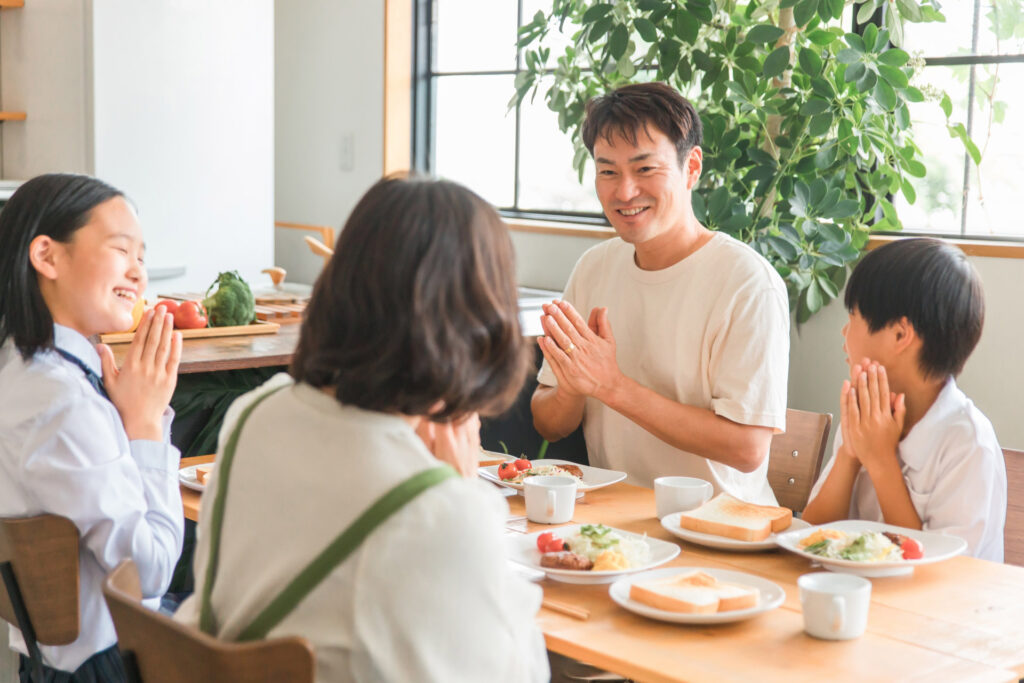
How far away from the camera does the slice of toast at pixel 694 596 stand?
47.6 inches

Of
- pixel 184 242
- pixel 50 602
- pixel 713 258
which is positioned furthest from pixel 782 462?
pixel 184 242

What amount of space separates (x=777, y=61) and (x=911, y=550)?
1876mm

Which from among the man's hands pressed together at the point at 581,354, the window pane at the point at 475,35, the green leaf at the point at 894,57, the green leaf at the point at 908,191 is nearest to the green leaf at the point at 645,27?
the green leaf at the point at 894,57

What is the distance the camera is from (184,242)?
4410 mm

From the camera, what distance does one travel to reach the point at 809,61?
295 cm

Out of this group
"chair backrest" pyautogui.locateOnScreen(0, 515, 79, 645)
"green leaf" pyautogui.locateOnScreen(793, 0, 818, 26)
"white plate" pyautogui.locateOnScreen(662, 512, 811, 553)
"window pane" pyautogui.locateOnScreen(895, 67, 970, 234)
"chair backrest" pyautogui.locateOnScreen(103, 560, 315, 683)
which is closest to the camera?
"chair backrest" pyautogui.locateOnScreen(103, 560, 315, 683)

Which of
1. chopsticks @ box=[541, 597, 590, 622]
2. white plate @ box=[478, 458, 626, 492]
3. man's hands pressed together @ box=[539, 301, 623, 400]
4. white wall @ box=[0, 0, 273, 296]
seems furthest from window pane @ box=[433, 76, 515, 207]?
chopsticks @ box=[541, 597, 590, 622]

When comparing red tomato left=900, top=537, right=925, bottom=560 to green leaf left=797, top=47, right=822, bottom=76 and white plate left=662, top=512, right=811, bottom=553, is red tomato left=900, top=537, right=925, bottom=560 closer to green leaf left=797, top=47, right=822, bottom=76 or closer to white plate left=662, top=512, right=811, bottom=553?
white plate left=662, top=512, right=811, bottom=553

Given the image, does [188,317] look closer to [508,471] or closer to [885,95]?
[508,471]

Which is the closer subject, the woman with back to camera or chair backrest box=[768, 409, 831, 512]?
the woman with back to camera

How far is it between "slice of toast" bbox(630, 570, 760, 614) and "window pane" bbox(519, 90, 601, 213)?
10.7 feet

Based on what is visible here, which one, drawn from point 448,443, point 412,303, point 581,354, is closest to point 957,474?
point 581,354

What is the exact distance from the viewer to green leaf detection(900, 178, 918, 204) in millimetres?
2949

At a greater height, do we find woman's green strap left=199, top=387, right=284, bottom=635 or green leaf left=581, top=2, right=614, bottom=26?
green leaf left=581, top=2, right=614, bottom=26
